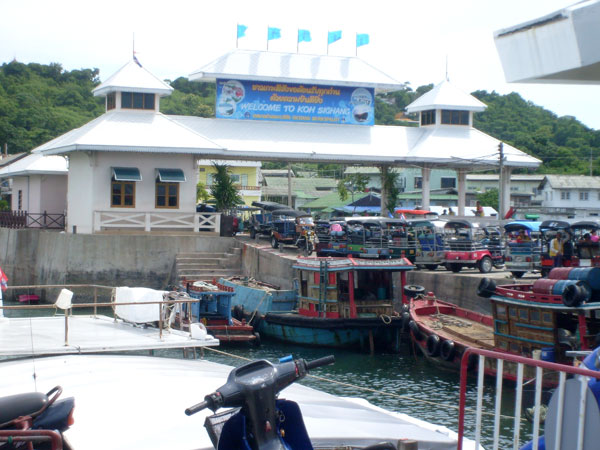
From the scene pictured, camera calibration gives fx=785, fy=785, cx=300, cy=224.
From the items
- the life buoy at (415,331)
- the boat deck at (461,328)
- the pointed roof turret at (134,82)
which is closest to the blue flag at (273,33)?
the pointed roof turret at (134,82)

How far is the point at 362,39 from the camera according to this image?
131 ft

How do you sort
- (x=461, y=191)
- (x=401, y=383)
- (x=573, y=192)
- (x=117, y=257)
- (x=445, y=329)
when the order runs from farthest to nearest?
1. (x=573, y=192)
2. (x=461, y=191)
3. (x=117, y=257)
4. (x=445, y=329)
5. (x=401, y=383)

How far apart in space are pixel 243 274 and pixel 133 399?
24606 millimetres

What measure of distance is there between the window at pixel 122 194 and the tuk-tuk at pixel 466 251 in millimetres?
13136

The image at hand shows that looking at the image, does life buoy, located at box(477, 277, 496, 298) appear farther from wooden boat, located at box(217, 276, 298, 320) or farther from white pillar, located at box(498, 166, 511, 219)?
white pillar, located at box(498, 166, 511, 219)

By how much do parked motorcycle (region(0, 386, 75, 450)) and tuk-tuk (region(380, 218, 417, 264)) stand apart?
2262 centimetres

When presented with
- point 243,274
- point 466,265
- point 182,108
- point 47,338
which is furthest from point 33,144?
point 47,338

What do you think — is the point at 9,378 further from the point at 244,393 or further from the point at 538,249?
the point at 538,249

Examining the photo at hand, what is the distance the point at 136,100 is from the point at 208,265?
28.8 feet

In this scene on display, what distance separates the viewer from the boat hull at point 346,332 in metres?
22.9

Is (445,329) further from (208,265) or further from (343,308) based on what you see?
(208,265)

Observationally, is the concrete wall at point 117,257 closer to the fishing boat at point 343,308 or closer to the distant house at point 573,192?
the fishing boat at point 343,308

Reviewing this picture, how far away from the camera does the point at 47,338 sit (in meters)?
13.0

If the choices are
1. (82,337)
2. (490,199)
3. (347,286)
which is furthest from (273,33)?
(490,199)
